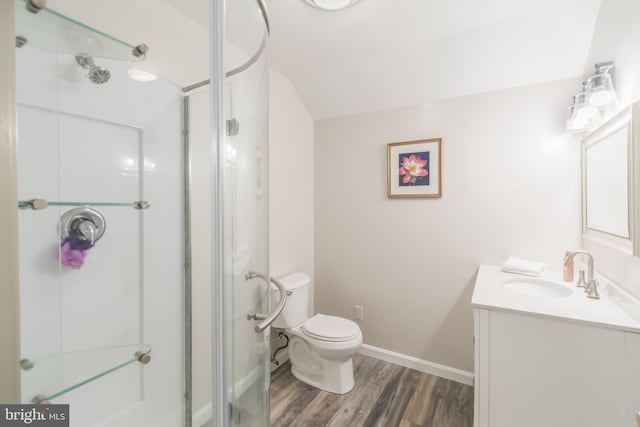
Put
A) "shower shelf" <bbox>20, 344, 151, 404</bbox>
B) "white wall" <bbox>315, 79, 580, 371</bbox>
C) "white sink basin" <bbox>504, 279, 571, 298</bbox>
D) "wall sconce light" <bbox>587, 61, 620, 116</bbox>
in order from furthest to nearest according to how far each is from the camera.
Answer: "white wall" <bbox>315, 79, 580, 371</bbox>
"white sink basin" <bbox>504, 279, 571, 298</bbox>
"wall sconce light" <bbox>587, 61, 620, 116</bbox>
"shower shelf" <bbox>20, 344, 151, 404</bbox>

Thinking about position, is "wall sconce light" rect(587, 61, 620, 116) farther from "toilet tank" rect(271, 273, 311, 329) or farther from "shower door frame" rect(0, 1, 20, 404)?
"shower door frame" rect(0, 1, 20, 404)

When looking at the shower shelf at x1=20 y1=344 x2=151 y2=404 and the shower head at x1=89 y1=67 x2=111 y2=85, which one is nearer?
the shower shelf at x1=20 y1=344 x2=151 y2=404

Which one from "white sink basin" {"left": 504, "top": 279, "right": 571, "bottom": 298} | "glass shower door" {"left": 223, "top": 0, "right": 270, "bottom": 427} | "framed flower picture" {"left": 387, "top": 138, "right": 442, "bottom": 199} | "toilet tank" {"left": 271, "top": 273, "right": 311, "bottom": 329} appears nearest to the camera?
"glass shower door" {"left": 223, "top": 0, "right": 270, "bottom": 427}

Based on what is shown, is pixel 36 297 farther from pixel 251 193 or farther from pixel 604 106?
pixel 604 106

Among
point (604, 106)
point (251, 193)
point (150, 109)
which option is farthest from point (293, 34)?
point (604, 106)

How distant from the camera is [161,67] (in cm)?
101

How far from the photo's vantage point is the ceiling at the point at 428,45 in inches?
58.2

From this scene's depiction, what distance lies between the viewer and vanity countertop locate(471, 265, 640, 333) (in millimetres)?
1053

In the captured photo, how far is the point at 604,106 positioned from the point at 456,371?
1.86 meters

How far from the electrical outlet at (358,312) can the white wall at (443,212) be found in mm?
35

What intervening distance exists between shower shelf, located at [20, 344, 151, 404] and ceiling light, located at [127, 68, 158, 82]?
93 centimetres
